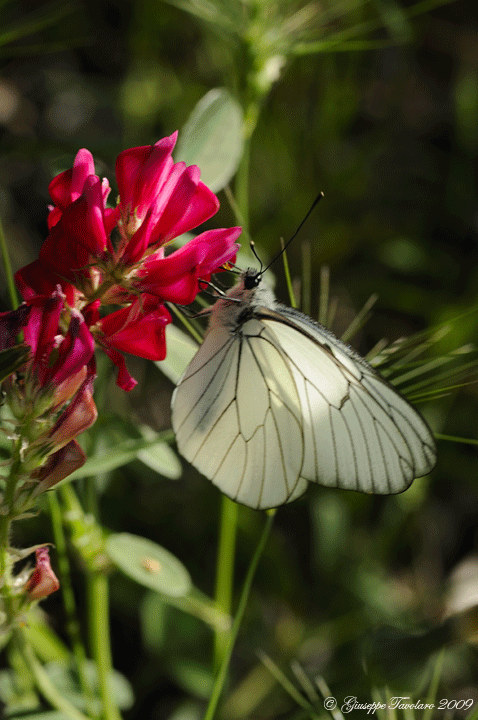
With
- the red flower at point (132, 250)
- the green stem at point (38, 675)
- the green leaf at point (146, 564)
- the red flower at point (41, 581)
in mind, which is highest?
the red flower at point (132, 250)

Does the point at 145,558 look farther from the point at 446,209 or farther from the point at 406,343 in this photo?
the point at 446,209

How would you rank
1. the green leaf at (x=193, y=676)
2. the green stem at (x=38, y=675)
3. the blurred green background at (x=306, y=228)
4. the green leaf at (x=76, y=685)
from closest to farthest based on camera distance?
the green stem at (x=38, y=675) < the green leaf at (x=76, y=685) < the green leaf at (x=193, y=676) < the blurred green background at (x=306, y=228)

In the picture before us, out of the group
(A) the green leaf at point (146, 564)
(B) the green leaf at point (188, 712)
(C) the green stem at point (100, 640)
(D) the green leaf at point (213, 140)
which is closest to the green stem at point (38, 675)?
(C) the green stem at point (100, 640)

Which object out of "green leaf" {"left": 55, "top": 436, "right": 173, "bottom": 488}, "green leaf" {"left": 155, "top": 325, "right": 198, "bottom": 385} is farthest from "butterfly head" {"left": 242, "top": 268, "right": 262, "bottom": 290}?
"green leaf" {"left": 55, "top": 436, "right": 173, "bottom": 488}

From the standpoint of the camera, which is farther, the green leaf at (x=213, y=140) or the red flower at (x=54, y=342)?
the green leaf at (x=213, y=140)

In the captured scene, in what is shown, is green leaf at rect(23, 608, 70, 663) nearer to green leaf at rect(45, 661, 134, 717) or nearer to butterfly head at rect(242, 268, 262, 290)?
green leaf at rect(45, 661, 134, 717)

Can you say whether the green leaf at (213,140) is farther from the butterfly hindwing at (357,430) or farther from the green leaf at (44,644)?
the green leaf at (44,644)
